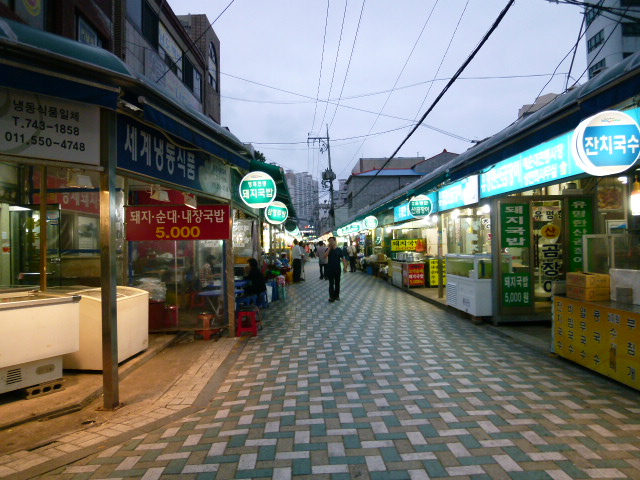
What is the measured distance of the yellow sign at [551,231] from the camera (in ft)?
27.6

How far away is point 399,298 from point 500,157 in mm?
6718

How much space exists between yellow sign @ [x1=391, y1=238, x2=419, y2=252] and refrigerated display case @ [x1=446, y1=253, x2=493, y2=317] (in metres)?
7.56

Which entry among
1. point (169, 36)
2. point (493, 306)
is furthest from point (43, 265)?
point (169, 36)

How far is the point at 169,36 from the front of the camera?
15.9 m

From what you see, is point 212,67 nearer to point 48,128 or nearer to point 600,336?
point 48,128

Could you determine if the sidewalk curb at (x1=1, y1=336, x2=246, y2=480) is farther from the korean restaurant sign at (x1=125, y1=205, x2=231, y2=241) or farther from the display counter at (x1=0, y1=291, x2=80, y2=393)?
the korean restaurant sign at (x1=125, y1=205, x2=231, y2=241)

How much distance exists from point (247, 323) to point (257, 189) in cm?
284

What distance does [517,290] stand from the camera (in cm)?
840

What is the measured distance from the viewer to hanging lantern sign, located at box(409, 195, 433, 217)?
38.7ft

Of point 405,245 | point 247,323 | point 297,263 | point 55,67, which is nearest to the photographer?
point 55,67

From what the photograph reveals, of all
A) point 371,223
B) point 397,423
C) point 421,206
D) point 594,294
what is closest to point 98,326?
point 397,423

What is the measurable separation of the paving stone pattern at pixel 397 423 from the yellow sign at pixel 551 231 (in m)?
3.10

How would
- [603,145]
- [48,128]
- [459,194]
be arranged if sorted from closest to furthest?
[48,128] → [603,145] → [459,194]

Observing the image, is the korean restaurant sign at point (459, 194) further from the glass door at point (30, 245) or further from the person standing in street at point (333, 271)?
the glass door at point (30, 245)
